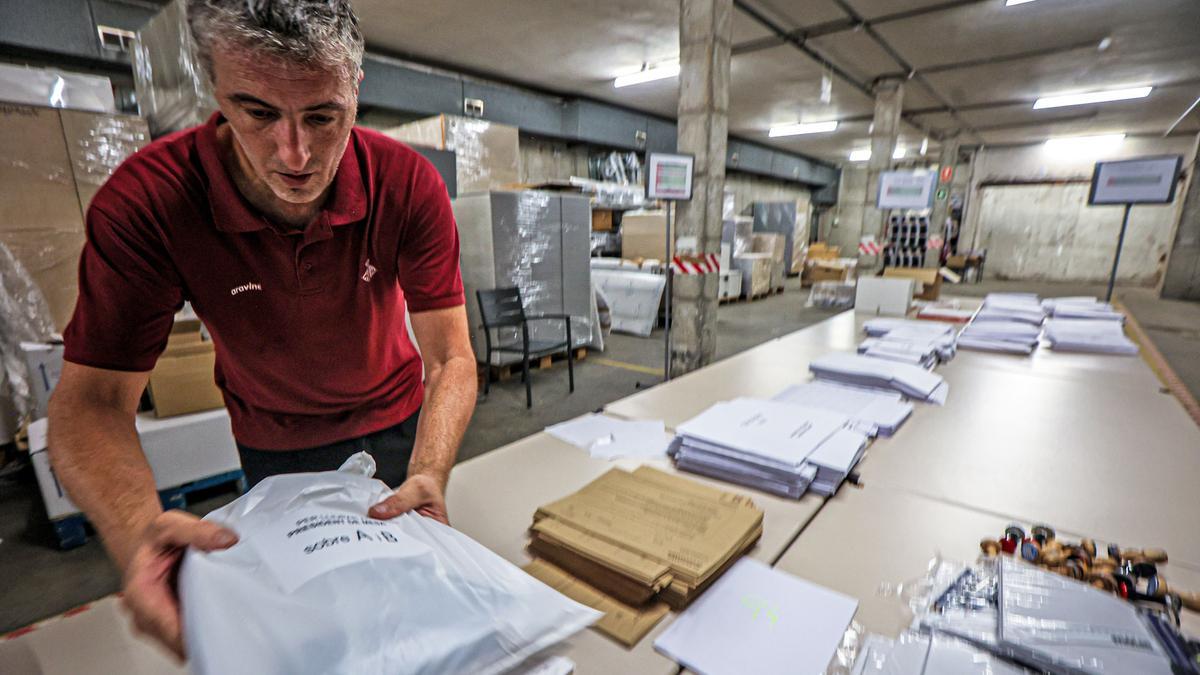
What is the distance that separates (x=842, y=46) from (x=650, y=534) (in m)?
7.25

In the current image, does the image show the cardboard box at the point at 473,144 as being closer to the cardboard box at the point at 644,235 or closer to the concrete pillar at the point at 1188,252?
the cardboard box at the point at 644,235

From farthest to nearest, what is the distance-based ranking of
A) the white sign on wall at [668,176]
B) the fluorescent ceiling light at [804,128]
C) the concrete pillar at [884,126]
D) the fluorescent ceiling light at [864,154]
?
the fluorescent ceiling light at [864,154]
the fluorescent ceiling light at [804,128]
the concrete pillar at [884,126]
the white sign on wall at [668,176]

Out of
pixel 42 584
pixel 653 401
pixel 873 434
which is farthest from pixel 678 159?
pixel 42 584

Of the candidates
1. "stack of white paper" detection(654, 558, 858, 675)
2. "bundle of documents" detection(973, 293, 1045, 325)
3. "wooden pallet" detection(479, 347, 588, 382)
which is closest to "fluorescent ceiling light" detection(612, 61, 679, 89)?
"wooden pallet" detection(479, 347, 588, 382)

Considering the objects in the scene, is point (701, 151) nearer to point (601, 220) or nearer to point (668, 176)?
point (668, 176)

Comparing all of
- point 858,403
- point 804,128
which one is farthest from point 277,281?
point 804,128

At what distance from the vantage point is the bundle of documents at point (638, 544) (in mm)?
755

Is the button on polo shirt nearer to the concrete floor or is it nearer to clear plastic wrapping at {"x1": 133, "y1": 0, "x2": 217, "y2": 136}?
the concrete floor

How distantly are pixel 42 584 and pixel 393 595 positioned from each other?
8.42 ft

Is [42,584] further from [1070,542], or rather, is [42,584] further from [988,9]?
[988,9]

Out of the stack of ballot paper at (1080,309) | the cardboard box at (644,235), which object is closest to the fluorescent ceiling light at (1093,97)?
the cardboard box at (644,235)

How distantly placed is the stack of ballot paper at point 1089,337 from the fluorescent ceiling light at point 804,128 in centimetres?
879

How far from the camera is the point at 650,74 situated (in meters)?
6.71

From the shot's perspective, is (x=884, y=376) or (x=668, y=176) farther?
(x=668, y=176)
